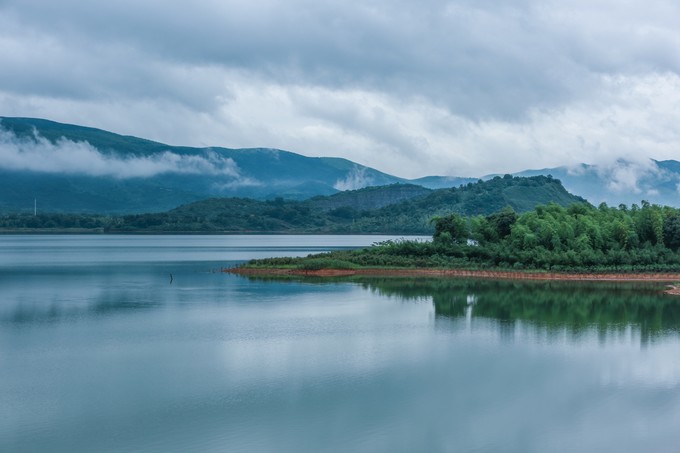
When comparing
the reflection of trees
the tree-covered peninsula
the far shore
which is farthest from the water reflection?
the tree-covered peninsula

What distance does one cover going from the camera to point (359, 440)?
1577 centimetres

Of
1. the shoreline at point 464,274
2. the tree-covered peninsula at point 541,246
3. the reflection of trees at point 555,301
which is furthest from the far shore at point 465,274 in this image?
the reflection of trees at point 555,301

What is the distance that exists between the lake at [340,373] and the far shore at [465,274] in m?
8.10

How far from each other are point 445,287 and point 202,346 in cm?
2342

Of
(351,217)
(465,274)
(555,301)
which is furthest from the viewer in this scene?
(351,217)

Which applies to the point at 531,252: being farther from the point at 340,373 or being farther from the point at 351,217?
the point at 351,217

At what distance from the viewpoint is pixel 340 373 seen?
21312 mm

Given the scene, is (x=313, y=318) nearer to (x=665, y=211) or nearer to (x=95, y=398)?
(x=95, y=398)

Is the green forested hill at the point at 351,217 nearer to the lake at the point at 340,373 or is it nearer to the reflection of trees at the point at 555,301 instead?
the reflection of trees at the point at 555,301

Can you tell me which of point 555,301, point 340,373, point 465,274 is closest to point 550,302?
point 555,301

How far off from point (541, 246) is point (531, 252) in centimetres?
126

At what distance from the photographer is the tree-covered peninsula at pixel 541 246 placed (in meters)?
50.2

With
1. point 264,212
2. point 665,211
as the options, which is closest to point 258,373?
point 665,211

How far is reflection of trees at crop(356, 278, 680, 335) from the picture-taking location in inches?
1283
